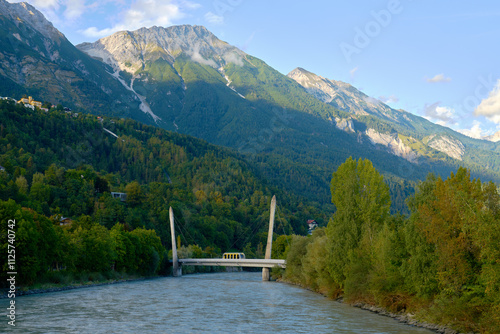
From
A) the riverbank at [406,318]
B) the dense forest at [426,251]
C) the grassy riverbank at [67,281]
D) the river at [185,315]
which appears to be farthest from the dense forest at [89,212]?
the riverbank at [406,318]

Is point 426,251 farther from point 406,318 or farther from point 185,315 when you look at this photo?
point 185,315

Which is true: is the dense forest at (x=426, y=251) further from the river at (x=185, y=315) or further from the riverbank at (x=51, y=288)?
the riverbank at (x=51, y=288)

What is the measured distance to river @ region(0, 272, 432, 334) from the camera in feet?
107

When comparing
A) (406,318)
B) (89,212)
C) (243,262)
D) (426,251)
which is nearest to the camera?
(426,251)

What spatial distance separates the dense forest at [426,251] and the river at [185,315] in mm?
2464

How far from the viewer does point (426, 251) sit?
109 ft

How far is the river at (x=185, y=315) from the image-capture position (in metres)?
32.5

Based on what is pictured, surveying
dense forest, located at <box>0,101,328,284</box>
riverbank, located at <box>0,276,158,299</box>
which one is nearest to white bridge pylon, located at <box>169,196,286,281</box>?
dense forest, located at <box>0,101,328,284</box>

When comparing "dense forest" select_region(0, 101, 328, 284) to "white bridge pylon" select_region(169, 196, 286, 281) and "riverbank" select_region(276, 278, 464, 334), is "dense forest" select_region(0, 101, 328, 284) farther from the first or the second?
"riverbank" select_region(276, 278, 464, 334)

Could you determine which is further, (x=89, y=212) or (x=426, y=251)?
(x=89, y=212)

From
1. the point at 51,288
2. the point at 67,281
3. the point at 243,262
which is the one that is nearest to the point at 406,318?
the point at 51,288

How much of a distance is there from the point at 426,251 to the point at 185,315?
19.2m

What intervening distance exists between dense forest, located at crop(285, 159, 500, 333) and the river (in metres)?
2.46

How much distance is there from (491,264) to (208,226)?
120530 millimetres
